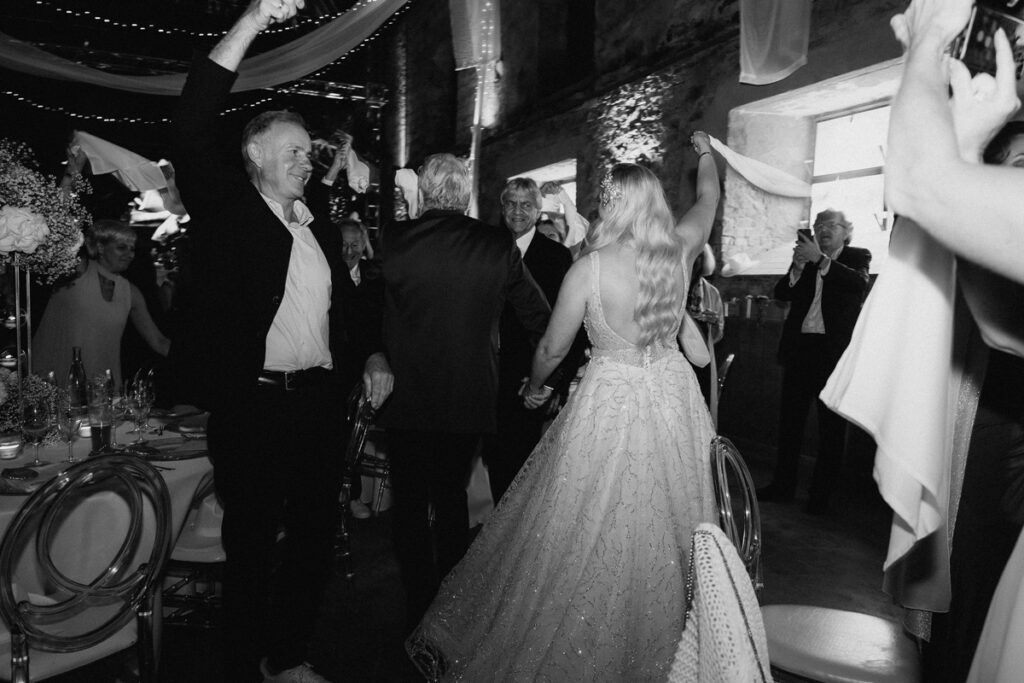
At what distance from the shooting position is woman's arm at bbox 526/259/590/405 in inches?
85.9

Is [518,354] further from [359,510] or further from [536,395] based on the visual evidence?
[359,510]

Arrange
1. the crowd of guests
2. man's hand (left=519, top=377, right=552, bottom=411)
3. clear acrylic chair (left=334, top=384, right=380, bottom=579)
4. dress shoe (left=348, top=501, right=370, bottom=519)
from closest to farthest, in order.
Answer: the crowd of guests
man's hand (left=519, top=377, right=552, bottom=411)
clear acrylic chair (left=334, top=384, right=380, bottom=579)
dress shoe (left=348, top=501, right=370, bottom=519)

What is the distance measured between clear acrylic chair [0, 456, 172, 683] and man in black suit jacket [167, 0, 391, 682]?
25 centimetres

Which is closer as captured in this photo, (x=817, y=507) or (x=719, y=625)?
(x=719, y=625)

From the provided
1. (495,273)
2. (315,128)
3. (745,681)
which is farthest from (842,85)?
(315,128)

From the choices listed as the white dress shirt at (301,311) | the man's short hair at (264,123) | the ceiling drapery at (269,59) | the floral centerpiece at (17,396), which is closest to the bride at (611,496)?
the white dress shirt at (301,311)

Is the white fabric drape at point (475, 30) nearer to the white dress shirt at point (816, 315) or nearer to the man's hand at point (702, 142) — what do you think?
the man's hand at point (702, 142)

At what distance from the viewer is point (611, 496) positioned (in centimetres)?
210

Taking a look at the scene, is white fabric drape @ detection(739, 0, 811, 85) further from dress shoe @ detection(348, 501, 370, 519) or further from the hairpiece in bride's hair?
dress shoe @ detection(348, 501, 370, 519)

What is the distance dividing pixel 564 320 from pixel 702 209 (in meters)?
0.76

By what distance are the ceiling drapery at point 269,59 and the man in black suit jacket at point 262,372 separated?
9.49 ft

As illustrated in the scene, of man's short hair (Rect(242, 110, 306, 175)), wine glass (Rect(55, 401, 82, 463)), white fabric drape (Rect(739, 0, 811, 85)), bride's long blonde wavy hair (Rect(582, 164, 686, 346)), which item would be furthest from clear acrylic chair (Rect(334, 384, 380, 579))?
Answer: white fabric drape (Rect(739, 0, 811, 85))

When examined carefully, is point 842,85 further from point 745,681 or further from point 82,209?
point 745,681

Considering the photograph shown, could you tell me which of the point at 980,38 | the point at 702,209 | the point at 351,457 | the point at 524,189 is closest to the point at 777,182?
the point at 524,189
